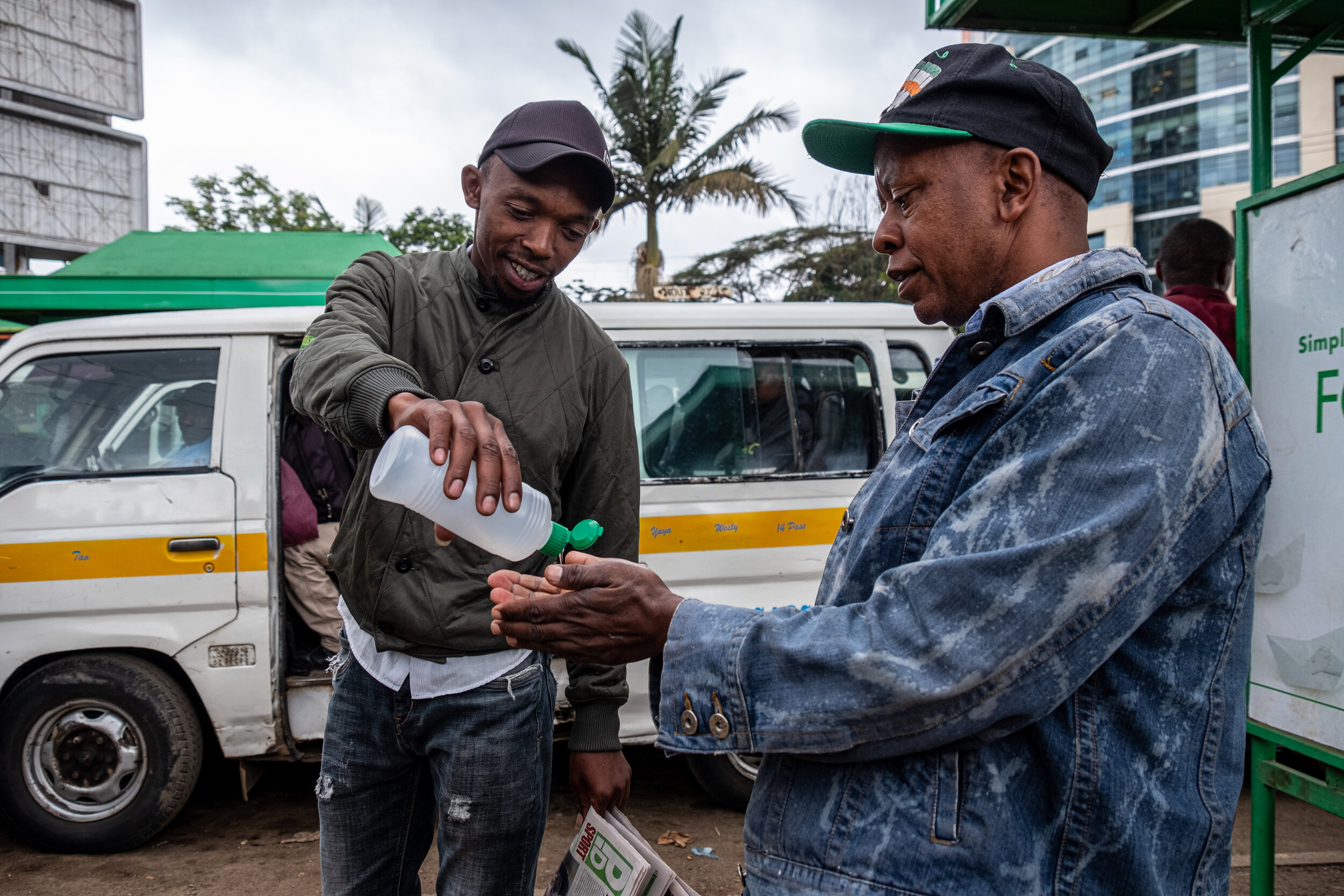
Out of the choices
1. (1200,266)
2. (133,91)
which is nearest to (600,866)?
(1200,266)

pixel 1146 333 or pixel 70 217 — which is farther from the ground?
pixel 70 217

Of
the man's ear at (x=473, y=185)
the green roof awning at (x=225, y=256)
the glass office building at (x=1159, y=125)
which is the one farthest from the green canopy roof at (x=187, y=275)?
the glass office building at (x=1159, y=125)

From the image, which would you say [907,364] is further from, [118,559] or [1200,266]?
[118,559]

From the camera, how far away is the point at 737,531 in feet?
12.5

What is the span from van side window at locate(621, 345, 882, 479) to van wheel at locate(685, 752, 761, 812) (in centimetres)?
131

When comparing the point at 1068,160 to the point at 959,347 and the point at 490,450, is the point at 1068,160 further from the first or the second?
the point at 490,450

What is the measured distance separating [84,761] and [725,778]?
2.70 meters

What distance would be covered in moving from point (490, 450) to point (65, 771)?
139 inches

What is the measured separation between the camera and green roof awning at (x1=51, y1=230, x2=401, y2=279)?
688cm

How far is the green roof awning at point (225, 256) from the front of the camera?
688cm

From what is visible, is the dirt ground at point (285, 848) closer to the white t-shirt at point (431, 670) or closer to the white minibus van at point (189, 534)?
the white minibus van at point (189, 534)

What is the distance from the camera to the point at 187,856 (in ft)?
12.1

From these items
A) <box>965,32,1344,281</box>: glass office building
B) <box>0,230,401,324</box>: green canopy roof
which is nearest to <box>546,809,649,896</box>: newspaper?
<box>0,230,401,324</box>: green canopy roof

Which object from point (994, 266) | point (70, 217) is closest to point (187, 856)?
point (994, 266)
